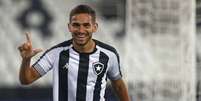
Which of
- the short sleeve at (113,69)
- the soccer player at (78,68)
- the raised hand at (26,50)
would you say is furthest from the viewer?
the short sleeve at (113,69)

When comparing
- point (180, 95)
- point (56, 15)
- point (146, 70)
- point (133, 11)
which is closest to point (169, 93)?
point (180, 95)

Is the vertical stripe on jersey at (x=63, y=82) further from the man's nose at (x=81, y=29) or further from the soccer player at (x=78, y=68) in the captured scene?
the man's nose at (x=81, y=29)

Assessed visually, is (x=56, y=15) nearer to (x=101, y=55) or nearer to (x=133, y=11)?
(x=133, y=11)

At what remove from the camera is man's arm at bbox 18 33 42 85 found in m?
3.24

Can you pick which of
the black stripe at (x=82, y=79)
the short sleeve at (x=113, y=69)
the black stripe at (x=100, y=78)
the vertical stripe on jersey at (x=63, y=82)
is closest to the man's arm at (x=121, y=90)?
the short sleeve at (x=113, y=69)

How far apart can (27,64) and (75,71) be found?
321 millimetres

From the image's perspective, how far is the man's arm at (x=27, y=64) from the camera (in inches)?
128

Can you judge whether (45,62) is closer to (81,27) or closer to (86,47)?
(86,47)

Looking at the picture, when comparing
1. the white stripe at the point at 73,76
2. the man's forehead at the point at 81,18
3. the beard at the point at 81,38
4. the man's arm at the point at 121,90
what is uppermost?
the man's forehead at the point at 81,18

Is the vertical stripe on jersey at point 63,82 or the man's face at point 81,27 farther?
the vertical stripe on jersey at point 63,82

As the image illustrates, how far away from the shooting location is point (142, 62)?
28.2 ft

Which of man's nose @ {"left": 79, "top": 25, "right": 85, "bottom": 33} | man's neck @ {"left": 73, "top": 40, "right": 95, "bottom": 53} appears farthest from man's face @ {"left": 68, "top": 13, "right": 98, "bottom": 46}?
man's neck @ {"left": 73, "top": 40, "right": 95, "bottom": 53}

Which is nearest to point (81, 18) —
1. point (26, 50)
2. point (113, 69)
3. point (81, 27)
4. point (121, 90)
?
point (81, 27)

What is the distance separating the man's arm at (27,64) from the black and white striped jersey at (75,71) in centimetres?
7
